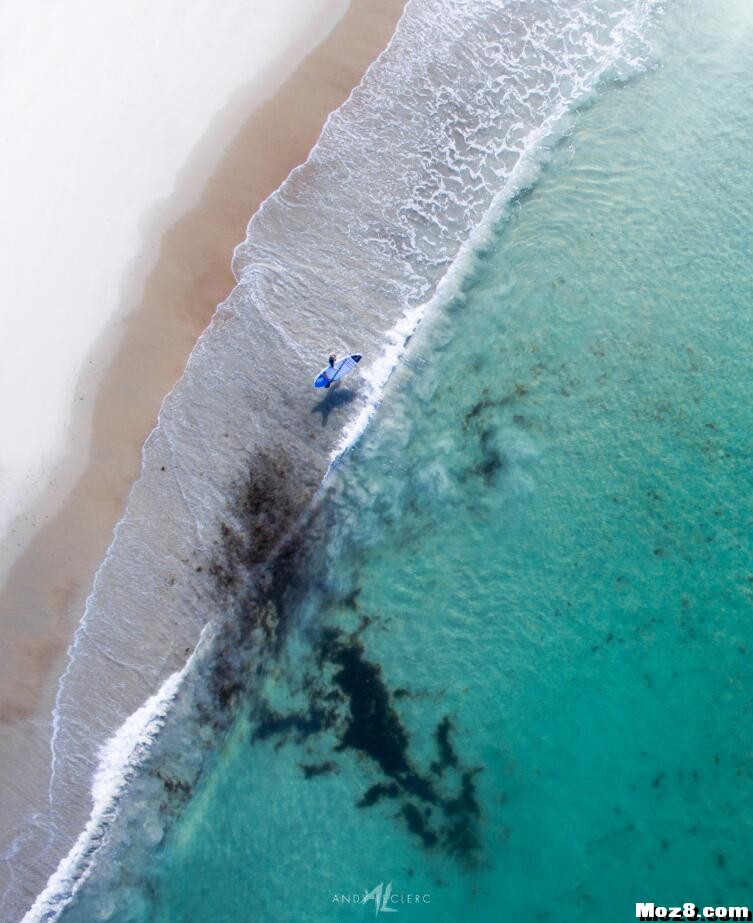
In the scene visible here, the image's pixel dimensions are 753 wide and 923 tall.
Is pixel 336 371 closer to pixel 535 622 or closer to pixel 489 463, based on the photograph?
pixel 489 463

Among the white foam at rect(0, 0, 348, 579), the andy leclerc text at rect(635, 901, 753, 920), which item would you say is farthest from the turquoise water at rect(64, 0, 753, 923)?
the white foam at rect(0, 0, 348, 579)

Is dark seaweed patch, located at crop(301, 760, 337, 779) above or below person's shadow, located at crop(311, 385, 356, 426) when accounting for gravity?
below

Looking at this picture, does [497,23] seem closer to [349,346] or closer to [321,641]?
[349,346]

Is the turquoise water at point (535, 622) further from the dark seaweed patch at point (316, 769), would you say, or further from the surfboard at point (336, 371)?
the surfboard at point (336, 371)

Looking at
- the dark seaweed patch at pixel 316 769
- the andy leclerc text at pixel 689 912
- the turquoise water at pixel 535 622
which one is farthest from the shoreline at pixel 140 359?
the andy leclerc text at pixel 689 912

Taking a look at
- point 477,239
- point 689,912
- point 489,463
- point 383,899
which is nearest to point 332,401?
point 489,463

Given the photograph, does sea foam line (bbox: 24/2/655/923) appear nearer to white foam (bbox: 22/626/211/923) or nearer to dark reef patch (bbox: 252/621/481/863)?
white foam (bbox: 22/626/211/923)
